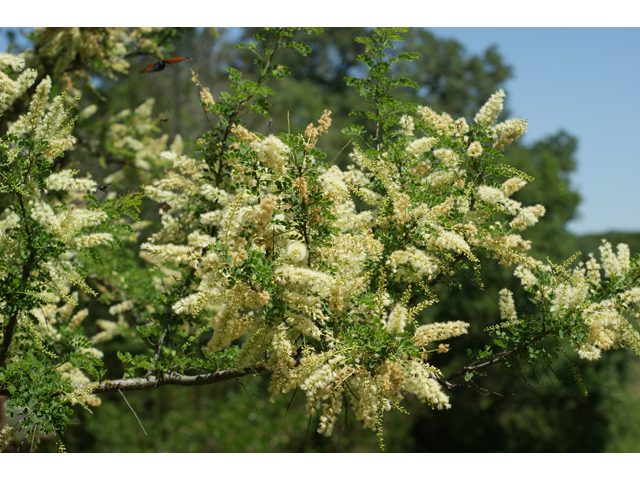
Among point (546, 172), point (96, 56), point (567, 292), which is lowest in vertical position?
point (567, 292)

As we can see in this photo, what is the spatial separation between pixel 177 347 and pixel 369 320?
124 cm

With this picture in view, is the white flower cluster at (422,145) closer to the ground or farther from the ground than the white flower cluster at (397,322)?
farther from the ground

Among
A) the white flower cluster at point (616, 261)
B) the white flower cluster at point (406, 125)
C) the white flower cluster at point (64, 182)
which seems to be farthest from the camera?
the white flower cluster at point (406, 125)

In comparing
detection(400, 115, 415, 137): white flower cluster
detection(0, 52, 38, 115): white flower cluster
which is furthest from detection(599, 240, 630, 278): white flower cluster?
detection(0, 52, 38, 115): white flower cluster

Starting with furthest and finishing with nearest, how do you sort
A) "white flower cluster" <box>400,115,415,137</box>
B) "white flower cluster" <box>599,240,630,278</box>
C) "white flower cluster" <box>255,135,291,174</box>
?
"white flower cluster" <box>400,115,415,137</box> → "white flower cluster" <box>599,240,630,278</box> → "white flower cluster" <box>255,135,291,174</box>

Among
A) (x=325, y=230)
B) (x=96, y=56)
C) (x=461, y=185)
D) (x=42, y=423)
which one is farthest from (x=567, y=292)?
(x=96, y=56)

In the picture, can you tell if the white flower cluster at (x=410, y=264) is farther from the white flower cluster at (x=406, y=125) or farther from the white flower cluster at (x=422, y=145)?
the white flower cluster at (x=406, y=125)

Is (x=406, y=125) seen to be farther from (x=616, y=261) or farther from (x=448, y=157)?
(x=616, y=261)

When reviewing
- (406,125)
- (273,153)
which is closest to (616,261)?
(406,125)

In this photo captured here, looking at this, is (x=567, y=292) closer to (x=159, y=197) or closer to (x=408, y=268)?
(x=408, y=268)

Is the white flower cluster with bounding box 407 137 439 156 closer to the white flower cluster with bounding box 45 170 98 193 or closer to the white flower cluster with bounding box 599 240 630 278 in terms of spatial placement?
the white flower cluster with bounding box 599 240 630 278

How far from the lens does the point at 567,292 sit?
2152mm

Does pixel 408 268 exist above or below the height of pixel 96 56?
below

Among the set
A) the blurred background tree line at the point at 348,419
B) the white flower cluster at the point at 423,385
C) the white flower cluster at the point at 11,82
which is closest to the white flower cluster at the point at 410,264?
the white flower cluster at the point at 423,385
